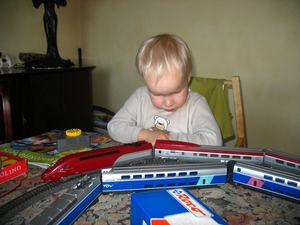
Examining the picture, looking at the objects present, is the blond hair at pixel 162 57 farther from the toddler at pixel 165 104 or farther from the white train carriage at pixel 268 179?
the white train carriage at pixel 268 179

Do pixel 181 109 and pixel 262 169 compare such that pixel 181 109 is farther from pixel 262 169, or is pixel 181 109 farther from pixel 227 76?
pixel 227 76

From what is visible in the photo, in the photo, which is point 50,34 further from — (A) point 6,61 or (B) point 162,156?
(B) point 162,156

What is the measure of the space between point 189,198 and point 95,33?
89.9 inches

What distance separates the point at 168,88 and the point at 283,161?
389 mm

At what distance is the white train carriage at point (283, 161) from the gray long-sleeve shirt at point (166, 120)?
0.30 m

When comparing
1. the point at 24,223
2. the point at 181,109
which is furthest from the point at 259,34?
the point at 24,223

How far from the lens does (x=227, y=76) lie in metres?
1.81

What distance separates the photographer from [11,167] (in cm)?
61

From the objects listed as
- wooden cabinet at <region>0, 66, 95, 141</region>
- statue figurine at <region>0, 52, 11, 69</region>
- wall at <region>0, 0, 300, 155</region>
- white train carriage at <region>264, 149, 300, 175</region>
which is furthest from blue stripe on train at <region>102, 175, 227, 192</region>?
statue figurine at <region>0, 52, 11, 69</region>

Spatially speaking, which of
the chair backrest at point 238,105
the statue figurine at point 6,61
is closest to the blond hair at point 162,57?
the chair backrest at point 238,105

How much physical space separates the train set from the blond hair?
270 mm

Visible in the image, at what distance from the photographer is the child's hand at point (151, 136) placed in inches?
34.5

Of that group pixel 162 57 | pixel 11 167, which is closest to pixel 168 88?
pixel 162 57

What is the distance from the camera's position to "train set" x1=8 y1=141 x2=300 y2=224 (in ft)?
1.62
